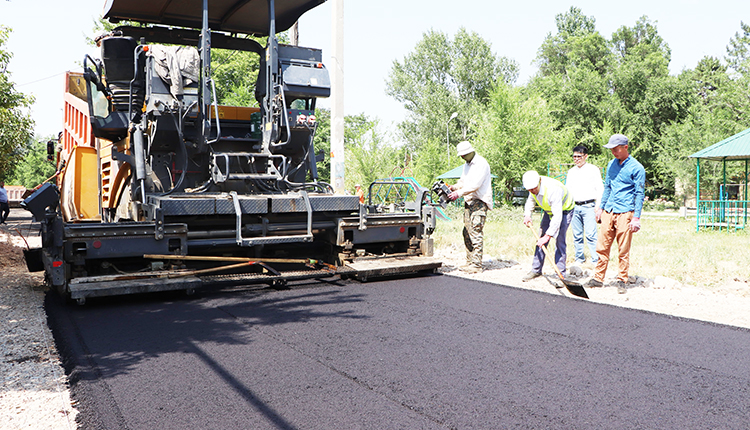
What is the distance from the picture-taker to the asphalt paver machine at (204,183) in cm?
570

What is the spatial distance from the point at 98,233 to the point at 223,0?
3186 millimetres

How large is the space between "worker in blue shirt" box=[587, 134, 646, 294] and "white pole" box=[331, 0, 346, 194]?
4.82m

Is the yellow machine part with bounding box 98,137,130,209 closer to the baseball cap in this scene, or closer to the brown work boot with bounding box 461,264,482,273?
the brown work boot with bounding box 461,264,482,273

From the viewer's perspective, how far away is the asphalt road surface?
2869 mm

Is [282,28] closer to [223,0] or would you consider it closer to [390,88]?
[223,0]

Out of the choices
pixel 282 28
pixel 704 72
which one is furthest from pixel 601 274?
pixel 704 72

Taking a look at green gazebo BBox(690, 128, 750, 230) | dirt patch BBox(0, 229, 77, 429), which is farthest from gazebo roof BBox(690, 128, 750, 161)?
dirt patch BBox(0, 229, 77, 429)

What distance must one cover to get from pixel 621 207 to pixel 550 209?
29.4 inches

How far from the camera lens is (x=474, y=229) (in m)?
7.40

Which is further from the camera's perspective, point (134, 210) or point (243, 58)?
point (243, 58)

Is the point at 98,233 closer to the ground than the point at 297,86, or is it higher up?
closer to the ground

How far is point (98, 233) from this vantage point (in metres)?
5.47

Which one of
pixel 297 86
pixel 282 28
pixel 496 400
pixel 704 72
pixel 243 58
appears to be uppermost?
pixel 704 72

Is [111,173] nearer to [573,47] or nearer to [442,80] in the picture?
[442,80]
